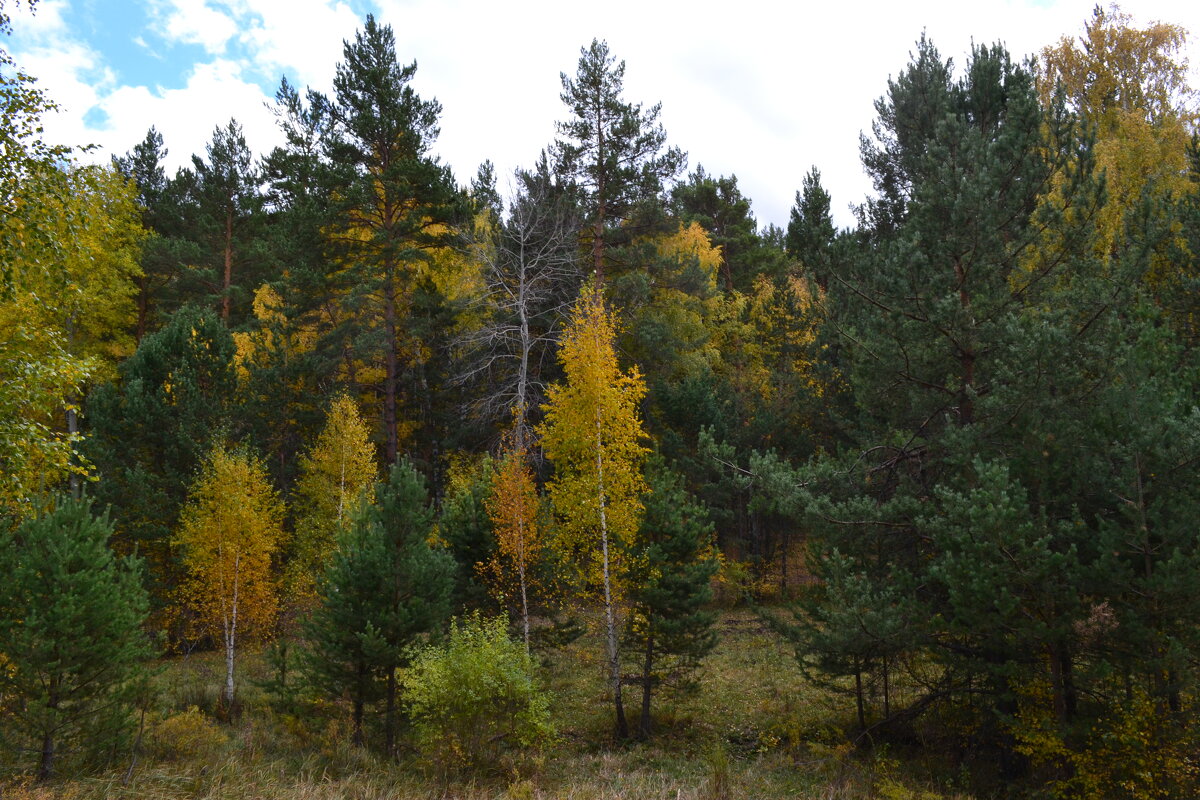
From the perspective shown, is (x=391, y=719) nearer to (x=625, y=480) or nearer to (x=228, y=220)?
(x=625, y=480)

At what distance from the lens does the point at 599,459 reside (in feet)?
51.1

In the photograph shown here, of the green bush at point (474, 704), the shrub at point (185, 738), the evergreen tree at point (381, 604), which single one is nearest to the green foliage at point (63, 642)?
the shrub at point (185, 738)

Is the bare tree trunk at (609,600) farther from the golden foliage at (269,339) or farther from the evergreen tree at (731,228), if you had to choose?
the evergreen tree at (731,228)

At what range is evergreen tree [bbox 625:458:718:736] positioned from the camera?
14.9m

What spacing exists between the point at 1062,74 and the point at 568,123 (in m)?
16.5

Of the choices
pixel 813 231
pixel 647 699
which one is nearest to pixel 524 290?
pixel 813 231

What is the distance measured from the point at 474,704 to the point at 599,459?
5.82 meters

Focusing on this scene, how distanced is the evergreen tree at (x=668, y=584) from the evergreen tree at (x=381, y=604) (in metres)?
4.33

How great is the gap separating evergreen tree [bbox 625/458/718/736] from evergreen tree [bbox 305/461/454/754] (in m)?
4.33

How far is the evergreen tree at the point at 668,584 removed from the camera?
588 inches

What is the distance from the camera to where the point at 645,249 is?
23.0m

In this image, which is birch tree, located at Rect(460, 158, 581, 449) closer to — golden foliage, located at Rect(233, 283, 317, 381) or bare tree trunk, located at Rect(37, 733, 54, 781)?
golden foliage, located at Rect(233, 283, 317, 381)

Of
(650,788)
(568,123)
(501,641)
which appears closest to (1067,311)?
Result: (650,788)

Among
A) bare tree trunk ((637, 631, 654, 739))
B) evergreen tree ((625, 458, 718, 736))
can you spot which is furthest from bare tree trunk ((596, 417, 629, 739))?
evergreen tree ((625, 458, 718, 736))
